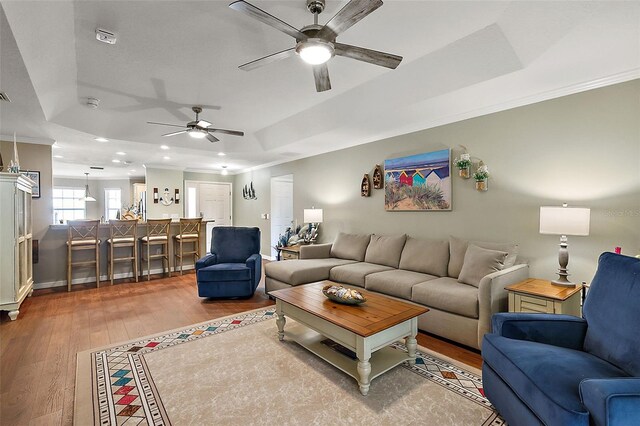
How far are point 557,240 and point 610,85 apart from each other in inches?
57.4

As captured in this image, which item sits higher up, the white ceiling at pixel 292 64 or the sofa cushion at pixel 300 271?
the white ceiling at pixel 292 64

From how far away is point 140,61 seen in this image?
2.89 m

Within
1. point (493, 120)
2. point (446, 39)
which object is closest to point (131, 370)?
point (446, 39)

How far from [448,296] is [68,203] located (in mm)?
12874

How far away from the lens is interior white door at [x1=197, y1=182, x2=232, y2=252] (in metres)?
8.42

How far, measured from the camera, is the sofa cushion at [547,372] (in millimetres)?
1303

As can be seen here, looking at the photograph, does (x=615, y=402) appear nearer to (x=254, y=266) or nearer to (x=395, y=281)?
(x=395, y=281)

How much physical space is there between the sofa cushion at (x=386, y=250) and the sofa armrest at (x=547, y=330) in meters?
2.16

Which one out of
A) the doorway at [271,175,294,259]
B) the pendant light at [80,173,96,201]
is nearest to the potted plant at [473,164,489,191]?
the doorway at [271,175,294,259]

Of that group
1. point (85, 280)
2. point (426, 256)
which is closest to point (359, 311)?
point (426, 256)

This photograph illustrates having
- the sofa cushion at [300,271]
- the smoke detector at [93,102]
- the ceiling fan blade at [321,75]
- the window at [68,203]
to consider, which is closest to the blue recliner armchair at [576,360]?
the ceiling fan blade at [321,75]

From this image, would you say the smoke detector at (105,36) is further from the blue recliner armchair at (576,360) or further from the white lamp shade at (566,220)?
the white lamp shade at (566,220)

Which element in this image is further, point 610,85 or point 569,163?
point 569,163

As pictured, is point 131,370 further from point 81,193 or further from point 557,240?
point 81,193
